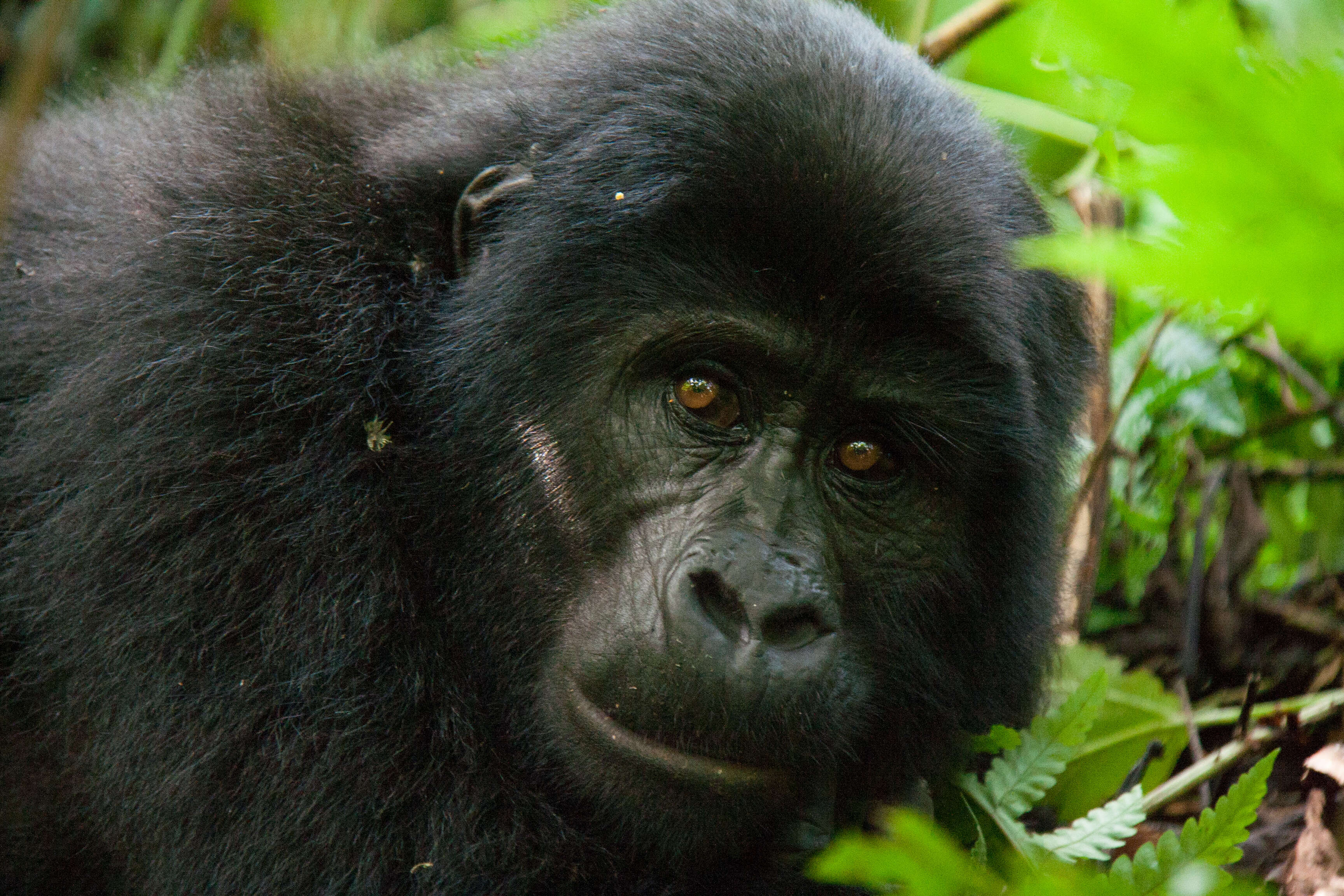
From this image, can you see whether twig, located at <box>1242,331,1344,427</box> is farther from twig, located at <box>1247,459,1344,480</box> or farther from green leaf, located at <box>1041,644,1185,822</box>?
green leaf, located at <box>1041,644,1185,822</box>

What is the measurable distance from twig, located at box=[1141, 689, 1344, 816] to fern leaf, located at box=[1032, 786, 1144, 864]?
1.61ft

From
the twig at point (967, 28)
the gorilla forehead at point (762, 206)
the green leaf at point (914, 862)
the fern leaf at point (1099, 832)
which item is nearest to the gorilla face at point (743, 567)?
the gorilla forehead at point (762, 206)

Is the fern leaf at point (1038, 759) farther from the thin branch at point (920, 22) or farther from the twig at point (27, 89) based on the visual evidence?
the thin branch at point (920, 22)

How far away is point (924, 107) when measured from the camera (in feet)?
9.73

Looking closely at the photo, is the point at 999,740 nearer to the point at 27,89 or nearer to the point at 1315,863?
the point at 1315,863

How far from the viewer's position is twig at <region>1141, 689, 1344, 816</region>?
120 inches

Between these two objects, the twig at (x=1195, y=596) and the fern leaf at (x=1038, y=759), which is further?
the twig at (x=1195, y=596)

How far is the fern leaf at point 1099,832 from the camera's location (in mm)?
2514

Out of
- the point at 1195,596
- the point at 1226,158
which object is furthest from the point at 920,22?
the point at 1226,158

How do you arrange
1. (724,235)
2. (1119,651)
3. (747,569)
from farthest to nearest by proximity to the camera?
(1119,651) < (724,235) < (747,569)

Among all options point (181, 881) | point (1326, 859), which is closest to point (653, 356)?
point (181, 881)

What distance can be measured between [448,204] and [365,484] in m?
0.75

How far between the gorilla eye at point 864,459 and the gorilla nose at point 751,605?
372 millimetres

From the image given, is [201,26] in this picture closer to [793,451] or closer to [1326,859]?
[793,451]
